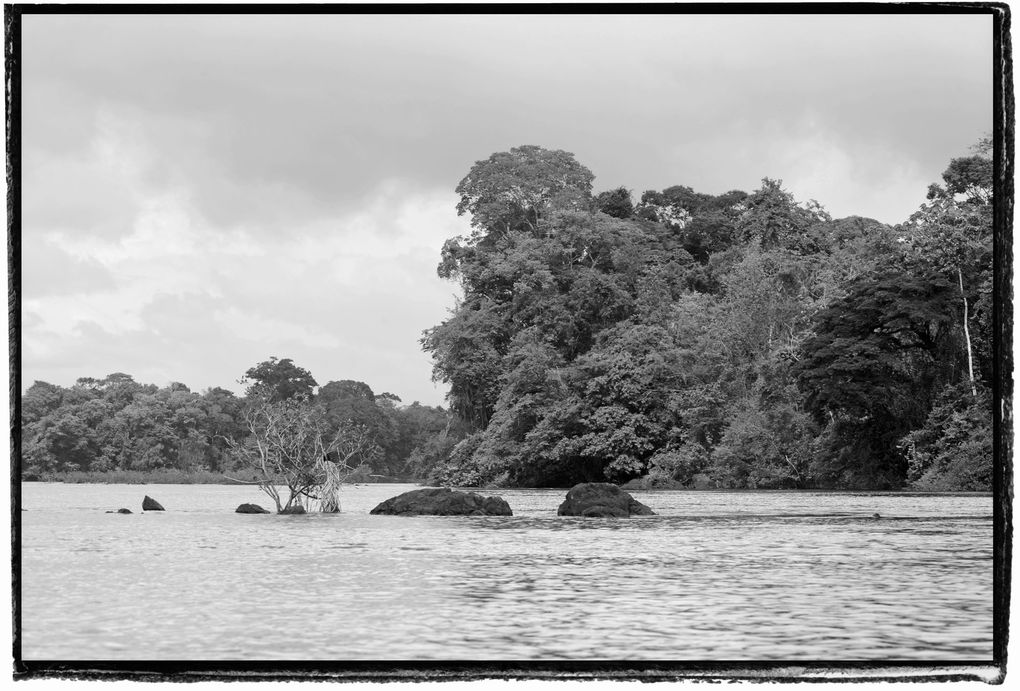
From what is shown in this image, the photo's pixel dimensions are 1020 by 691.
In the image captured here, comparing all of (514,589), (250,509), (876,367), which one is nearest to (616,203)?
(876,367)

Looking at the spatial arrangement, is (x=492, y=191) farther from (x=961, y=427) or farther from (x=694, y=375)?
(x=961, y=427)

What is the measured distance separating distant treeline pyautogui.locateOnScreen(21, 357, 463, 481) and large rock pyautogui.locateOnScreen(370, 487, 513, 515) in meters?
10.7

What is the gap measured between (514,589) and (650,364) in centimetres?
2551

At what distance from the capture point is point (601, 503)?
69.4 feet

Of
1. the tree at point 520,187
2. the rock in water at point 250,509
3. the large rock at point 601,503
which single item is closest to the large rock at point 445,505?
the large rock at point 601,503

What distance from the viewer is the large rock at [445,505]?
2147cm

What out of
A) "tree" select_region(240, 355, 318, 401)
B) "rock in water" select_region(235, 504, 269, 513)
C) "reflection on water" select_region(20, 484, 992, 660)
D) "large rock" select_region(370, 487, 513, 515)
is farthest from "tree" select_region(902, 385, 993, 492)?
"tree" select_region(240, 355, 318, 401)

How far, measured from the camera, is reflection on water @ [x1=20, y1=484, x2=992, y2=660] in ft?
24.5

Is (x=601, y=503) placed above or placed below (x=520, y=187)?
below

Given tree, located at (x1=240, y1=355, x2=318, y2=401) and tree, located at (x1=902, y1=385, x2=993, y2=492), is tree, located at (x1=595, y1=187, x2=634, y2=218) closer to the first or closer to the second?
tree, located at (x1=240, y1=355, x2=318, y2=401)

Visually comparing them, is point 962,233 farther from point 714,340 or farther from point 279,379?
point 279,379

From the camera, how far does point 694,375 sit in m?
36.1

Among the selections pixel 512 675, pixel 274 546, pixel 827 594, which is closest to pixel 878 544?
pixel 827 594

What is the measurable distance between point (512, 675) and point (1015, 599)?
2.49 meters
